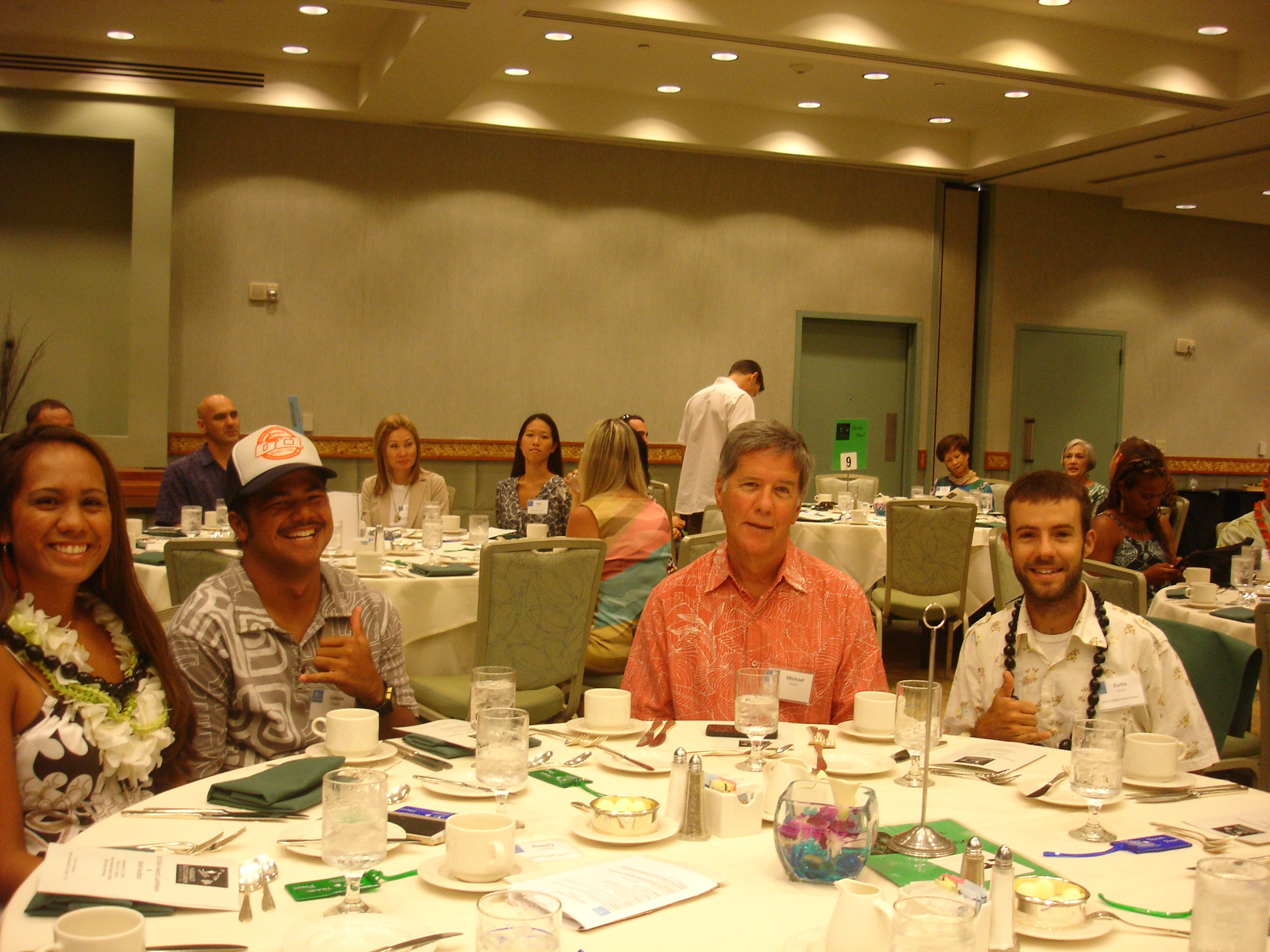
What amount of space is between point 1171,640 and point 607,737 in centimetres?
203

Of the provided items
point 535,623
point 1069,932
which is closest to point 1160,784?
point 1069,932

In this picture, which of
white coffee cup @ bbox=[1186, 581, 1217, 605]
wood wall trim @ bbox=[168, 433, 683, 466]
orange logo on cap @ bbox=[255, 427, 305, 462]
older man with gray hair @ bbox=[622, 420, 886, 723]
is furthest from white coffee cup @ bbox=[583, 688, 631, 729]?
wood wall trim @ bbox=[168, 433, 683, 466]

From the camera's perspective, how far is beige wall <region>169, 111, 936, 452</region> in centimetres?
877

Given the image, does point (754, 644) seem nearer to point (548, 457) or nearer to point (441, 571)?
point (441, 571)

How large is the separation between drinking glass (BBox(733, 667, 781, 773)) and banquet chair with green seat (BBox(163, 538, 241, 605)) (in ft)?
7.66

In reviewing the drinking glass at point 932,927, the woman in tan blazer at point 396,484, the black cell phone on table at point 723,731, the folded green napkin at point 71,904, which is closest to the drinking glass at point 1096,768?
the black cell phone on table at point 723,731

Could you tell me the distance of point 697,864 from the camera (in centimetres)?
167

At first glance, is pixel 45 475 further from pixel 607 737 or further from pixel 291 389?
pixel 291 389

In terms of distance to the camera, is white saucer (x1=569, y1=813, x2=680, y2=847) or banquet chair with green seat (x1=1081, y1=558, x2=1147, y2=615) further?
banquet chair with green seat (x1=1081, y1=558, x2=1147, y2=615)

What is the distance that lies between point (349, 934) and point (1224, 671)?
111 inches

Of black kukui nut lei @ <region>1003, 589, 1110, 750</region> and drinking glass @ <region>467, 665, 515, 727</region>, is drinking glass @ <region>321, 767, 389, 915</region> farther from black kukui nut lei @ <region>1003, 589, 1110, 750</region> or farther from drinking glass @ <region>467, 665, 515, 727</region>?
black kukui nut lei @ <region>1003, 589, 1110, 750</region>

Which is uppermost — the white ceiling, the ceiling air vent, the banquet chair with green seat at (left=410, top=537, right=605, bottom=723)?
the white ceiling

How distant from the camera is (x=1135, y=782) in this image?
6.75 feet

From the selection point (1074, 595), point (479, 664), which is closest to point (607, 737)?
point (1074, 595)
